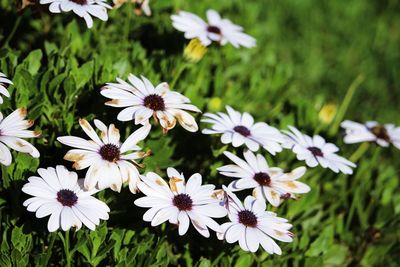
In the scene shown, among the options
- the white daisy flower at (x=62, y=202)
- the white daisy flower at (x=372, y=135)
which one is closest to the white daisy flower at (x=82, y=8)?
the white daisy flower at (x=62, y=202)

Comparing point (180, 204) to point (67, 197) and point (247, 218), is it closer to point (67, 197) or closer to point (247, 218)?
point (247, 218)

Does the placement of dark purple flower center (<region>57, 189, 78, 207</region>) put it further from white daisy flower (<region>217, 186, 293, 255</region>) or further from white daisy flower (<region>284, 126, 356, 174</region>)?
white daisy flower (<region>284, 126, 356, 174</region>)

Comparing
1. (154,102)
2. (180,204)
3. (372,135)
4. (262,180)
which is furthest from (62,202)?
(372,135)

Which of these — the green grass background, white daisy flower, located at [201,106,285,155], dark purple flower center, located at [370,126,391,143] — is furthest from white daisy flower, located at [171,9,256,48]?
dark purple flower center, located at [370,126,391,143]

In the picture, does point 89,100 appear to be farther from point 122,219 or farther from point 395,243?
point 395,243

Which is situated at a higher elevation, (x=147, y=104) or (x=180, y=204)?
(x=147, y=104)

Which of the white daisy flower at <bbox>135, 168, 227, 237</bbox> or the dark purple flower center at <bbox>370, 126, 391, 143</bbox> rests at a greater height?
the white daisy flower at <bbox>135, 168, 227, 237</bbox>

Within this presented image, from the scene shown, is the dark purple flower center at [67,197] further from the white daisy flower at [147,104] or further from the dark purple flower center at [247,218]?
the dark purple flower center at [247,218]
